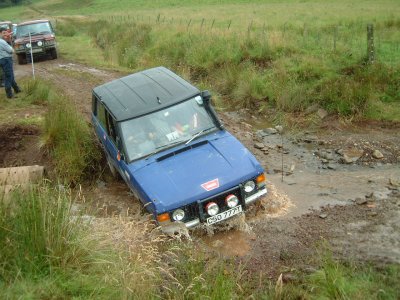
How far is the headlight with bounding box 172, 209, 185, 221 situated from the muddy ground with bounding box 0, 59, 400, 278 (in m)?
0.36

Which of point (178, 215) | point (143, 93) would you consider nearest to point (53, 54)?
point (143, 93)

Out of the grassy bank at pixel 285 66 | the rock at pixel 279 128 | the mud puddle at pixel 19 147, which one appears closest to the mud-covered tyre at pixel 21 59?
the grassy bank at pixel 285 66

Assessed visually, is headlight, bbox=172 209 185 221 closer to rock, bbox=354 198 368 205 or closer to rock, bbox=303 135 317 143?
rock, bbox=354 198 368 205

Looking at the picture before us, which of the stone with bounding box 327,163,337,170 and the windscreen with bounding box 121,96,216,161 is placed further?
the stone with bounding box 327,163,337,170

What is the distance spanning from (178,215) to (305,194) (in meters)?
2.72

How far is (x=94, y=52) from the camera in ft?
66.3

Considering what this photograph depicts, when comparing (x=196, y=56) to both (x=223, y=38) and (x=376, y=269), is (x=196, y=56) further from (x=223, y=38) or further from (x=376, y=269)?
(x=376, y=269)

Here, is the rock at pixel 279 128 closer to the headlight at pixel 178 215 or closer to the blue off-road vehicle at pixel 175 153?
the blue off-road vehicle at pixel 175 153

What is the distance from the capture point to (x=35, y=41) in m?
18.3

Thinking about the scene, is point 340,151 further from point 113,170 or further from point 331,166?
point 113,170

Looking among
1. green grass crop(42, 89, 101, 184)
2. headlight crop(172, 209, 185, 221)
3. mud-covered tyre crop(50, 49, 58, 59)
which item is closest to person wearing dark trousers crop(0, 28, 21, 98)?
green grass crop(42, 89, 101, 184)

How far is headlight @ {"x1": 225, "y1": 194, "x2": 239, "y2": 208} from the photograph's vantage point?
584 centimetres

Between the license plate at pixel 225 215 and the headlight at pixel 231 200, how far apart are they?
0.05m

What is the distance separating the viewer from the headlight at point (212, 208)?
5738 mm
